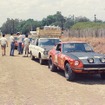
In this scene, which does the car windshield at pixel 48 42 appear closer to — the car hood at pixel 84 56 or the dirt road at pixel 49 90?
the dirt road at pixel 49 90

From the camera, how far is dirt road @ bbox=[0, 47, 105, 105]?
871 centimetres

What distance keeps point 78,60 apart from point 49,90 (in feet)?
6.87

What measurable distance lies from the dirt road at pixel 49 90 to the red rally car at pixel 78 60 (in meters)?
0.42

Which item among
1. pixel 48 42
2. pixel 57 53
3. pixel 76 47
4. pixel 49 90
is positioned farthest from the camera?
pixel 48 42

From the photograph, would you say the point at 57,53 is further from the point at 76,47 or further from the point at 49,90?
the point at 49,90

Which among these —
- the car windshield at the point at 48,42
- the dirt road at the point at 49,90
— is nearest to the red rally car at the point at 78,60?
the dirt road at the point at 49,90

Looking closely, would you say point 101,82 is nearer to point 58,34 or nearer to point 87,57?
point 87,57

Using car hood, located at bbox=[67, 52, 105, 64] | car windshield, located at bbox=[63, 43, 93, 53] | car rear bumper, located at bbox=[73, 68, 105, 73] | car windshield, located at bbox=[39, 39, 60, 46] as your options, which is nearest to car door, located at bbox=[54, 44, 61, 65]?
car windshield, located at bbox=[63, 43, 93, 53]

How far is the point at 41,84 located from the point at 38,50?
310 inches

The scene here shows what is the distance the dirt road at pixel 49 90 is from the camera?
28.6 feet

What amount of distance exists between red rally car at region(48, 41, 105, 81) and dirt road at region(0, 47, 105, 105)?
42cm

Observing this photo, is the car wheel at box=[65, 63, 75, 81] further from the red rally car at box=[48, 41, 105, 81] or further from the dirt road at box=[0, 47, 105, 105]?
the dirt road at box=[0, 47, 105, 105]

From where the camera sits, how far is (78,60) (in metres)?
11.9

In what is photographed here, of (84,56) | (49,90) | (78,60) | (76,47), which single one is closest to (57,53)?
(76,47)
